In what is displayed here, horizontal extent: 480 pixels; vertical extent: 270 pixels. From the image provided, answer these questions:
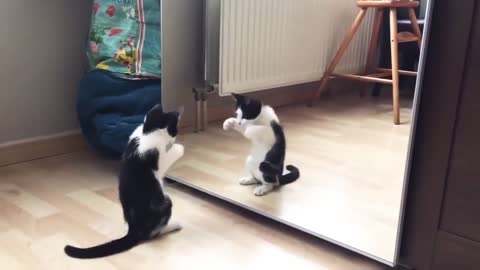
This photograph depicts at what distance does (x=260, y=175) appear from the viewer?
1626 millimetres

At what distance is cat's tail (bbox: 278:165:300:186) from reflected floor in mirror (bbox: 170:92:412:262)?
21 mm

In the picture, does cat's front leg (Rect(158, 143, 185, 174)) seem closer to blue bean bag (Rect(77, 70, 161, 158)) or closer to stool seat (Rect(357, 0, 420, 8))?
blue bean bag (Rect(77, 70, 161, 158))

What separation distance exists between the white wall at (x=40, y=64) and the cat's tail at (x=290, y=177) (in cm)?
90

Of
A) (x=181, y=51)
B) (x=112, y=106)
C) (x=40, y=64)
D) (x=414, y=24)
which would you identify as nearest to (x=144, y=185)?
(x=112, y=106)

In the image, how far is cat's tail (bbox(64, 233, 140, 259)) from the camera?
124cm

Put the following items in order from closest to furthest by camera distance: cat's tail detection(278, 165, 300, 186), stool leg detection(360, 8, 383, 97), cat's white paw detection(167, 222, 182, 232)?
cat's white paw detection(167, 222, 182, 232)
cat's tail detection(278, 165, 300, 186)
stool leg detection(360, 8, 383, 97)

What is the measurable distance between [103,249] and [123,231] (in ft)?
0.50

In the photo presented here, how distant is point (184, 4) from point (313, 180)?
30.9 inches

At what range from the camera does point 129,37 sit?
182 cm

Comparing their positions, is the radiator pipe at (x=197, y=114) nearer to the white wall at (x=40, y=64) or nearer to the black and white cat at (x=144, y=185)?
the white wall at (x=40, y=64)

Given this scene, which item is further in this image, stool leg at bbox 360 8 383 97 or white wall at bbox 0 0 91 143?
stool leg at bbox 360 8 383 97

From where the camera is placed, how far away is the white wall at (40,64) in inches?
70.4

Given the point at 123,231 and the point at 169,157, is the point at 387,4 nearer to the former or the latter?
the point at 169,157

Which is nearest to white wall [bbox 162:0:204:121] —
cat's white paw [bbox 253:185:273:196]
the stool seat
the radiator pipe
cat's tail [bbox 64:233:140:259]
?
the radiator pipe
